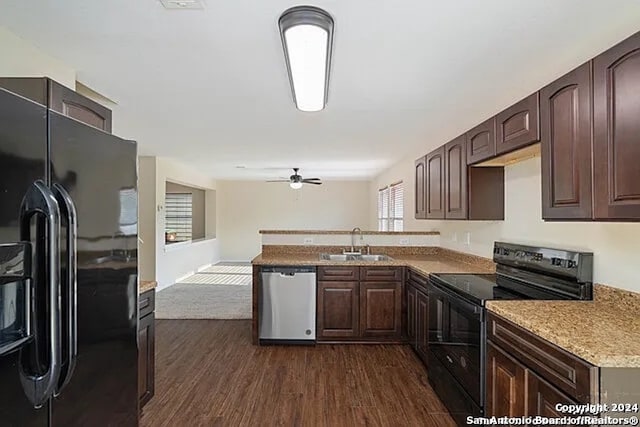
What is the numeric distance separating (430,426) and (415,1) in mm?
2501

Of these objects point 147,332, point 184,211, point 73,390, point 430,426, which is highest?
point 184,211

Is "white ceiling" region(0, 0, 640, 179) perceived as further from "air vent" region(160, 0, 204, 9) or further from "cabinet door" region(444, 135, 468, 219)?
"cabinet door" region(444, 135, 468, 219)

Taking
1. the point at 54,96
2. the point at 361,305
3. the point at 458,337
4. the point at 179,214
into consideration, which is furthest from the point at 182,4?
the point at 179,214

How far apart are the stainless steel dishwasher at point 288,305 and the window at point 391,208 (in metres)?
3.35

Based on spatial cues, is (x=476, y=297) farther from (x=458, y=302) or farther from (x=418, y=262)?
(x=418, y=262)

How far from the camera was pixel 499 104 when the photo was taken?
124 inches

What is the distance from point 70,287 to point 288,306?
305 cm

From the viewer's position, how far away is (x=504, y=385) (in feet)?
6.15

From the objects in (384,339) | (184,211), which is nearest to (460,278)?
(384,339)

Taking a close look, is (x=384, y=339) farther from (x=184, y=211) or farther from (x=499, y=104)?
(x=184, y=211)

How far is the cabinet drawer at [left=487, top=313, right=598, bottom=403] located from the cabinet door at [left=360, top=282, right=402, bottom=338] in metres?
2.00

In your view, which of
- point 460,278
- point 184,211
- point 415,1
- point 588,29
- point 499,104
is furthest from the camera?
point 184,211

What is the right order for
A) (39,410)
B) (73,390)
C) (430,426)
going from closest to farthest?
(39,410)
(73,390)
(430,426)

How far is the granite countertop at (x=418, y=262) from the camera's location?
3.47 metres
